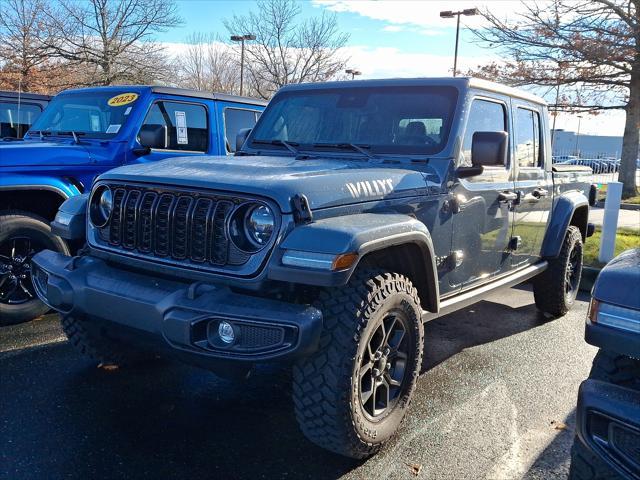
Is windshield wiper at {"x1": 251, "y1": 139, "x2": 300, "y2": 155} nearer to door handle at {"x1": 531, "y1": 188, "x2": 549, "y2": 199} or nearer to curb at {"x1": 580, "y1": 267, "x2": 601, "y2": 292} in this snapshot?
door handle at {"x1": 531, "y1": 188, "x2": 549, "y2": 199}

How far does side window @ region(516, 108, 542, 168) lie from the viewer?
4.47m

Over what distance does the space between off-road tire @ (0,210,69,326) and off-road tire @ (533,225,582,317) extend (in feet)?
13.9

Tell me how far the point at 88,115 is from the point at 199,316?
389 cm

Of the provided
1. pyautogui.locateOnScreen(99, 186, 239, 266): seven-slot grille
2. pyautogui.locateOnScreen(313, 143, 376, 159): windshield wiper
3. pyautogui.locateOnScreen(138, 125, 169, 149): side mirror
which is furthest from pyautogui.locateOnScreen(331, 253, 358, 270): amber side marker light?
pyautogui.locateOnScreen(138, 125, 169, 149): side mirror

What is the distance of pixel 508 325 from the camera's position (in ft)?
17.1

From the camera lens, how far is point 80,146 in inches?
200

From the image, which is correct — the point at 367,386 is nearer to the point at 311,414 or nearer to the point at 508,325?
the point at 311,414

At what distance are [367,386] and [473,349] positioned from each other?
6.21ft

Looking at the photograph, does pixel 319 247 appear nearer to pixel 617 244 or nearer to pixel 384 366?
pixel 384 366

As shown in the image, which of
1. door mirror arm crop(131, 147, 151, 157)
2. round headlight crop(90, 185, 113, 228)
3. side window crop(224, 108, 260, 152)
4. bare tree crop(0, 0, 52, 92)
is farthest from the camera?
bare tree crop(0, 0, 52, 92)

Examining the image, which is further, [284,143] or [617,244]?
[617,244]

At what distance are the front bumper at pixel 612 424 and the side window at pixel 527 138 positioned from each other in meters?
2.66

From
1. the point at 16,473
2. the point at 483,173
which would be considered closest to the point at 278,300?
the point at 16,473

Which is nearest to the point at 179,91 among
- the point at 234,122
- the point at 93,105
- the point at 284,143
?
the point at 234,122
